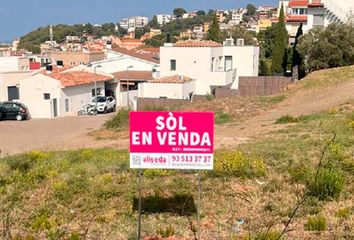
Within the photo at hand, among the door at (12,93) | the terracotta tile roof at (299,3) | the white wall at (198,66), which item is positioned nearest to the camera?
the white wall at (198,66)

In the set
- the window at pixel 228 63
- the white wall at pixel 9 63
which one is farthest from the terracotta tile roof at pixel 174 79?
the white wall at pixel 9 63

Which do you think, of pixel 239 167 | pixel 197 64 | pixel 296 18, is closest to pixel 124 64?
pixel 197 64

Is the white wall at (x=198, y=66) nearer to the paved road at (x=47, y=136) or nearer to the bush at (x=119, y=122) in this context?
the paved road at (x=47, y=136)

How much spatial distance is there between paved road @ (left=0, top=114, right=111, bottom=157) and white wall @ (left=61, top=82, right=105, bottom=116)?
6824 mm

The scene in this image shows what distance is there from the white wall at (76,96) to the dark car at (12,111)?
13.7 feet

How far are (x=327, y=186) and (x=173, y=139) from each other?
2.60m

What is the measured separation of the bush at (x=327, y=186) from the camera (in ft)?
22.8

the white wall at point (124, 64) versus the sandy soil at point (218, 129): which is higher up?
the white wall at point (124, 64)

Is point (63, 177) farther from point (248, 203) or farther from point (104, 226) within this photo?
point (248, 203)

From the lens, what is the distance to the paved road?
18.8 meters

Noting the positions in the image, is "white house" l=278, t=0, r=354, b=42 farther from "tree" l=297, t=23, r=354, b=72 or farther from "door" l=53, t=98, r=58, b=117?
"door" l=53, t=98, r=58, b=117

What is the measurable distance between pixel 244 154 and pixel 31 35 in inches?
6528

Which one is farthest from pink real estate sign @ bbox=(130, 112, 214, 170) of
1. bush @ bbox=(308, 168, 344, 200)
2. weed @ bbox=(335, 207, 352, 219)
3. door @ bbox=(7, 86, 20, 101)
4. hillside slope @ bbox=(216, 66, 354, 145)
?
door @ bbox=(7, 86, 20, 101)

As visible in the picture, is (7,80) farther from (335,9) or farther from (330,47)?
(335,9)
